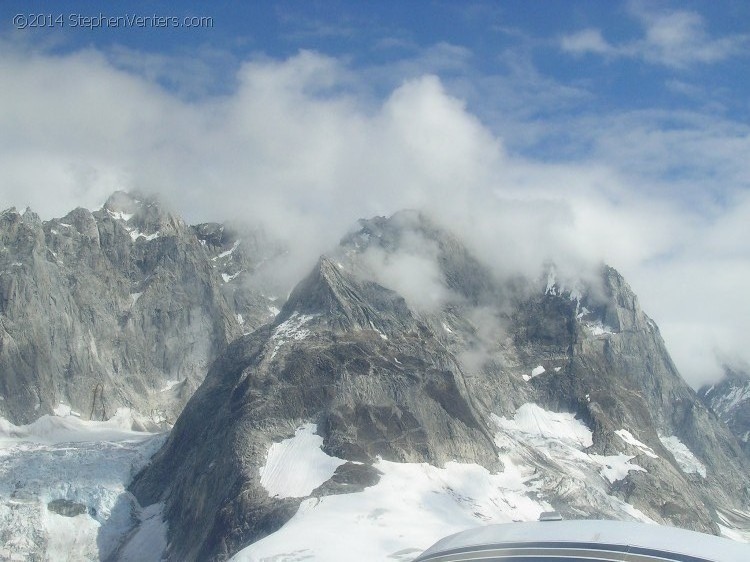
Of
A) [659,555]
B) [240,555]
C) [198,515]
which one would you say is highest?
[198,515]

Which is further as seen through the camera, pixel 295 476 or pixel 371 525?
pixel 295 476

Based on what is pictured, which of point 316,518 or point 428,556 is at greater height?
point 316,518

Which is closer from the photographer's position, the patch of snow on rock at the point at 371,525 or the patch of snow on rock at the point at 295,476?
the patch of snow on rock at the point at 371,525

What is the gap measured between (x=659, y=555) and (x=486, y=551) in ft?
56.6

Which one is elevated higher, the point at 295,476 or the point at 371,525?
the point at 295,476

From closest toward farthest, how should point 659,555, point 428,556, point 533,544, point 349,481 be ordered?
point 659,555 < point 533,544 < point 428,556 < point 349,481

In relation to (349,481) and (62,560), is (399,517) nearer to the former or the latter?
(349,481)

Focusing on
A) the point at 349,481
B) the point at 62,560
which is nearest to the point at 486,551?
the point at 349,481

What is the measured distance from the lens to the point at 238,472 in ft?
645

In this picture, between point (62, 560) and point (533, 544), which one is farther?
point (62, 560)

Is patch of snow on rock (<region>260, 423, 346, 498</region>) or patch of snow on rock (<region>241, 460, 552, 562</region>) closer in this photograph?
patch of snow on rock (<region>241, 460, 552, 562</region>)

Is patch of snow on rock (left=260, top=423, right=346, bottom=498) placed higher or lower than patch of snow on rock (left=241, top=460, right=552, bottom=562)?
higher

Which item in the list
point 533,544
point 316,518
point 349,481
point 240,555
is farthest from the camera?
point 349,481

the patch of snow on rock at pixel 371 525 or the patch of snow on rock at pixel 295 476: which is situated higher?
the patch of snow on rock at pixel 295 476
